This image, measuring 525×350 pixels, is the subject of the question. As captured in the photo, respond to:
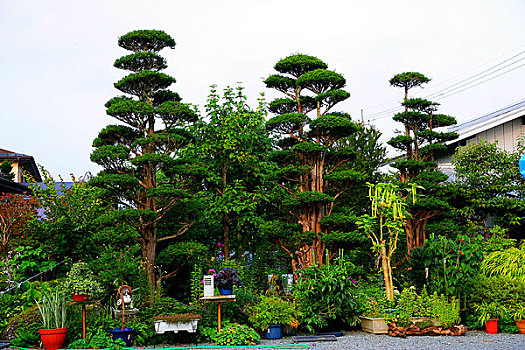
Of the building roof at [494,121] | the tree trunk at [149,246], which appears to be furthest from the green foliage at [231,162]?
the building roof at [494,121]

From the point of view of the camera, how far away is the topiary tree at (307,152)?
31.1ft

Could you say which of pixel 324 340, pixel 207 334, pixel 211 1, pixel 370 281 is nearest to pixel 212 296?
pixel 207 334

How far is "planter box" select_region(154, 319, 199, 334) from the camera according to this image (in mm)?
6578

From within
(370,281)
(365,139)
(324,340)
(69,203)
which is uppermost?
(365,139)

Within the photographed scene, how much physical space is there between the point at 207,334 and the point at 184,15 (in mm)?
6579

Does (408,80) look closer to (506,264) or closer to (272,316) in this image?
(506,264)

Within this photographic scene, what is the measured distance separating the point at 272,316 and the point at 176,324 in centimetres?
144

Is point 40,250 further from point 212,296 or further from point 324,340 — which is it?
point 324,340

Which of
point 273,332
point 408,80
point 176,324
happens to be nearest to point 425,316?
point 273,332

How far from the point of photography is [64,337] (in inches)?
254

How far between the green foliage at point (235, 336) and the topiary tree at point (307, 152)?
8.83 ft

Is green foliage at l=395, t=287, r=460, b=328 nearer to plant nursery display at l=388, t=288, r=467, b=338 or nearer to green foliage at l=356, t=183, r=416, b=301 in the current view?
plant nursery display at l=388, t=288, r=467, b=338

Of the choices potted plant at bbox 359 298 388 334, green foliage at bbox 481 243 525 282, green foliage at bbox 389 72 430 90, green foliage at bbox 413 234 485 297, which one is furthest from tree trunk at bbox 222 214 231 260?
green foliage at bbox 389 72 430 90

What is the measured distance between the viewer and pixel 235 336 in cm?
675
